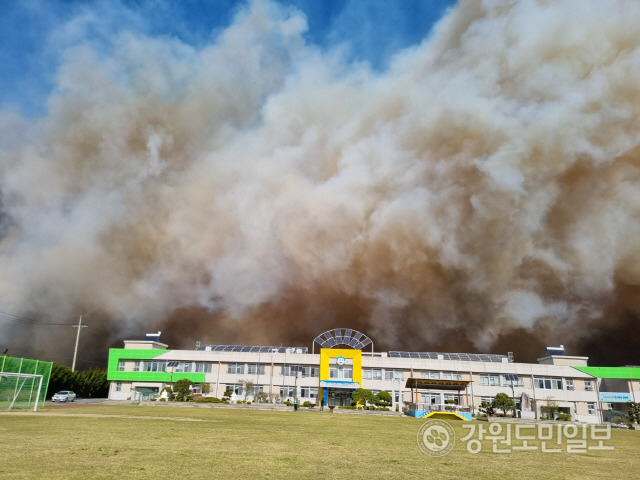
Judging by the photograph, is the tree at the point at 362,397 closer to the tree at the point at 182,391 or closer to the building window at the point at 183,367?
the tree at the point at 182,391

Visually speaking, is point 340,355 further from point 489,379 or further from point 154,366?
point 154,366

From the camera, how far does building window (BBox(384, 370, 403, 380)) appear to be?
76.4m

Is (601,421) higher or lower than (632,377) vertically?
lower

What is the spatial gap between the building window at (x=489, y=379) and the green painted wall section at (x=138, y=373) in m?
43.4

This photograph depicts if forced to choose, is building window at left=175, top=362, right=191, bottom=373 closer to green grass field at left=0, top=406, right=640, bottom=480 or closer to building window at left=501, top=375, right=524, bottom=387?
building window at left=501, top=375, right=524, bottom=387

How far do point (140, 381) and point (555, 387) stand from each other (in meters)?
63.8

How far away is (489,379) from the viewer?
7550 cm

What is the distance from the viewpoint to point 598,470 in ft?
46.3

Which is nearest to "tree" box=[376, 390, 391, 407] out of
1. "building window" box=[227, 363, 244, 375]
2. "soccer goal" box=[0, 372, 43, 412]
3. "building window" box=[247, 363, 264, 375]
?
"building window" box=[247, 363, 264, 375]

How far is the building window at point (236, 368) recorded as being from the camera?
7838cm

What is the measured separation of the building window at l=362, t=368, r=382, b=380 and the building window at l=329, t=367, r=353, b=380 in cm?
220

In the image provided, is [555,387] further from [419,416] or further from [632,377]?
[419,416]

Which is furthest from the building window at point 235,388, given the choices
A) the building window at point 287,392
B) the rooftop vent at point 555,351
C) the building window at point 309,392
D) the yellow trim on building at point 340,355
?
the rooftop vent at point 555,351

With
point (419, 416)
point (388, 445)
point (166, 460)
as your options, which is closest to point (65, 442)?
point (166, 460)
